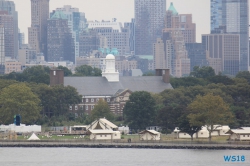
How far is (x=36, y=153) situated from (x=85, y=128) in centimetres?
2431

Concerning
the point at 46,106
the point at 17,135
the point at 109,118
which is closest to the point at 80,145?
the point at 17,135

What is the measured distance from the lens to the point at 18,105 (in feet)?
449

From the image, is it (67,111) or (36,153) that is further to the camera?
(67,111)

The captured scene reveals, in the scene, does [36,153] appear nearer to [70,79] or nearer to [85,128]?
[85,128]

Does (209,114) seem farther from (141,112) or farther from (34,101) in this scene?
(34,101)

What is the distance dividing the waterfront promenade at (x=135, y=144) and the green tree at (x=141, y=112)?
2002 centimetres

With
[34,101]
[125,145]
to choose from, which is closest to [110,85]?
[34,101]

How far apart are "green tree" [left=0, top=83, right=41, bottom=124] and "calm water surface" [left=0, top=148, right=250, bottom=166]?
24.9 m

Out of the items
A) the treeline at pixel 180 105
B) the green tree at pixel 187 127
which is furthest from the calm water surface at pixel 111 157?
the treeline at pixel 180 105

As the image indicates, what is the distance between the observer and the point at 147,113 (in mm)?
136375

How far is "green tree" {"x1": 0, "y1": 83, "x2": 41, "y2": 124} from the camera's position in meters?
137

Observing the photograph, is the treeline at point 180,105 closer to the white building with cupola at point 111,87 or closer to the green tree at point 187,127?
the green tree at point 187,127

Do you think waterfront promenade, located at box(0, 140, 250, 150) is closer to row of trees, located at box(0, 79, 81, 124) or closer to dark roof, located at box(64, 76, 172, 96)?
row of trees, located at box(0, 79, 81, 124)

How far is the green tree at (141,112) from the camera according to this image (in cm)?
13575
